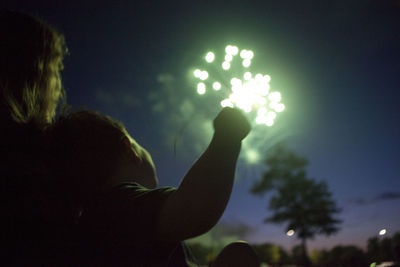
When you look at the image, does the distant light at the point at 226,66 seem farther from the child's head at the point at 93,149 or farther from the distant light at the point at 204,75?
the child's head at the point at 93,149

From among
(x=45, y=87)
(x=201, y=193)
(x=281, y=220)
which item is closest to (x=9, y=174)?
(x=45, y=87)

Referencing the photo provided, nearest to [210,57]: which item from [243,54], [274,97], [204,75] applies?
[204,75]

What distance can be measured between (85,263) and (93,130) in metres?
0.55

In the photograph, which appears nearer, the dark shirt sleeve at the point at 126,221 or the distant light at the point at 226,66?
the dark shirt sleeve at the point at 126,221

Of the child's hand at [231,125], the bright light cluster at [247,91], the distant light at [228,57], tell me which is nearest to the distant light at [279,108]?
the bright light cluster at [247,91]

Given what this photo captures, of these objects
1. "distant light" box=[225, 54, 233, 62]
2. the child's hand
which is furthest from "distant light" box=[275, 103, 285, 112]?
the child's hand

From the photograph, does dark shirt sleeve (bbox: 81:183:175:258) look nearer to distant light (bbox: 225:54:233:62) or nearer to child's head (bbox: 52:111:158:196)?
child's head (bbox: 52:111:158:196)

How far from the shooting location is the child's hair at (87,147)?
92 cm

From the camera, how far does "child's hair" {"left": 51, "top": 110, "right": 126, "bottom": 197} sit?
0.92 metres

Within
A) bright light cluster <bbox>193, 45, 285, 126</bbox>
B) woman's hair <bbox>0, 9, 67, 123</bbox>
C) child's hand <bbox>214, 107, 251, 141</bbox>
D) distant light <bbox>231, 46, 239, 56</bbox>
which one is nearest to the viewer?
child's hand <bbox>214, 107, 251, 141</bbox>

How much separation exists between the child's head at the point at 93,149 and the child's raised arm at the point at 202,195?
1.38ft

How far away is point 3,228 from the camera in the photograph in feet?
2.61

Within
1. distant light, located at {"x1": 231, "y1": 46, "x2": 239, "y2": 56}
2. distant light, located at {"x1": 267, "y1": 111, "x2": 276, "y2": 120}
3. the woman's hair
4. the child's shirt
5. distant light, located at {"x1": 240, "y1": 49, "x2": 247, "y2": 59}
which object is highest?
distant light, located at {"x1": 231, "y1": 46, "x2": 239, "y2": 56}

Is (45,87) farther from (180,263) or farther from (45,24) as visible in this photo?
(180,263)
